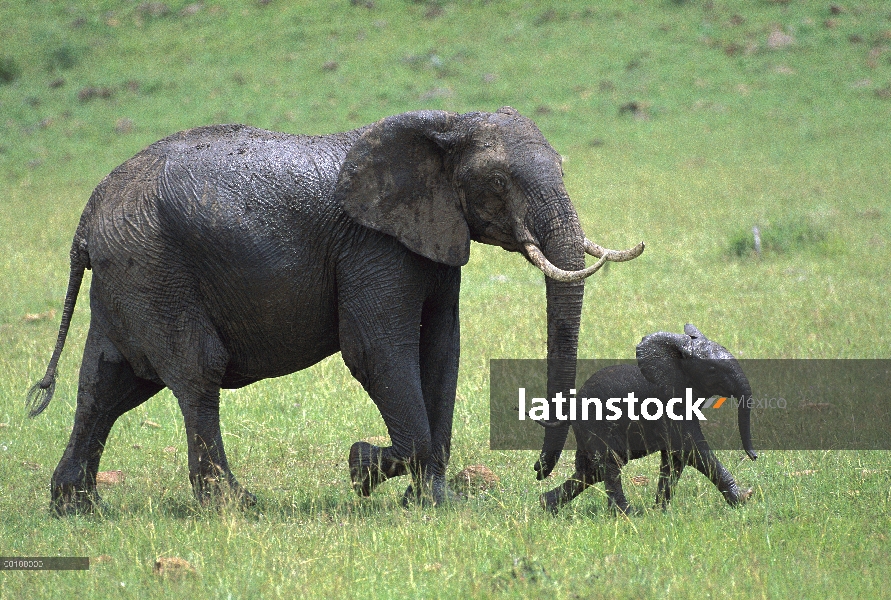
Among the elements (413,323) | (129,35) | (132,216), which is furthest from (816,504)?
(129,35)

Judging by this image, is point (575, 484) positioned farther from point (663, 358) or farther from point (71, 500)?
point (71, 500)

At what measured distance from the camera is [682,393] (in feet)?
23.5

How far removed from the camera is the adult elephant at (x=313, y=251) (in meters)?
7.33

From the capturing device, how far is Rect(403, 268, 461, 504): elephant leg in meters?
7.87

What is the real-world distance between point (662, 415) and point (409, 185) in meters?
2.06

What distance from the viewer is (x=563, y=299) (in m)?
6.95

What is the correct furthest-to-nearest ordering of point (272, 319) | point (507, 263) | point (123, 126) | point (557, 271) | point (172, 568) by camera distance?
1. point (123, 126)
2. point (507, 263)
3. point (272, 319)
4. point (557, 271)
5. point (172, 568)

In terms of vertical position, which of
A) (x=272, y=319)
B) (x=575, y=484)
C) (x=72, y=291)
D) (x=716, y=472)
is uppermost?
(x=72, y=291)

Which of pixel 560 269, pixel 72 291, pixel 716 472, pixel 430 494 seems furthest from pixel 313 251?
pixel 716 472

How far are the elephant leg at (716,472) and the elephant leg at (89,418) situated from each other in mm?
3719

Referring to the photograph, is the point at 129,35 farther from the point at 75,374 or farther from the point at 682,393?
the point at 682,393

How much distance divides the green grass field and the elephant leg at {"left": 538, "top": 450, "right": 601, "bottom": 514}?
0.40ft

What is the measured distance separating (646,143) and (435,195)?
1806 centimetres

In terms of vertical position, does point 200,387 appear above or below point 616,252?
below
